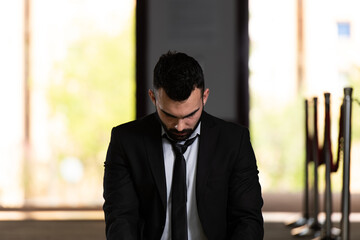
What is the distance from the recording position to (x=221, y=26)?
6051mm

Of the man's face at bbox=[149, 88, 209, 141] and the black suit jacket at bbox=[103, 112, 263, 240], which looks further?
the black suit jacket at bbox=[103, 112, 263, 240]

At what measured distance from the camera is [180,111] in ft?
5.98

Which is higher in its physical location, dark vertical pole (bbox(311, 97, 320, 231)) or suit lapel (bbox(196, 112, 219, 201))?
suit lapel (bbox(196, 112, 219, 201))

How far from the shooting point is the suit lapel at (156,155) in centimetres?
195

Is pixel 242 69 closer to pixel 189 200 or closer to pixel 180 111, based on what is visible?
pixel 189 200

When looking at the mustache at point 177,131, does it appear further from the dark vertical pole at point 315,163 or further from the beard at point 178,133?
the dark vertical pole at point 315,163

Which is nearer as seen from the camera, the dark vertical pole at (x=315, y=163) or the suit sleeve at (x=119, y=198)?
the suit sleeve at (x=119, y=198)

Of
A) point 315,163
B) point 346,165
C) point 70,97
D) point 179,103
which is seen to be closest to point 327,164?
point 315,163

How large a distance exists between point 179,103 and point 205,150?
0.25 metres

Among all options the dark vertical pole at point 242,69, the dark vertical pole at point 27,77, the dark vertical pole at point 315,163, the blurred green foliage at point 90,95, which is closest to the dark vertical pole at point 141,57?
the blurred green foliage at point 90,95

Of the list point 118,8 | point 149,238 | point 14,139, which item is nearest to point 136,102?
point 118,8

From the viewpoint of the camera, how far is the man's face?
5.97ft

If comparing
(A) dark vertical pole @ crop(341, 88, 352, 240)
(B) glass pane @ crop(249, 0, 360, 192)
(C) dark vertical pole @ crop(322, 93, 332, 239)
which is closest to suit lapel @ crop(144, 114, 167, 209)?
(A) dark vertical pole @ crop(341, 88, 352, 240)

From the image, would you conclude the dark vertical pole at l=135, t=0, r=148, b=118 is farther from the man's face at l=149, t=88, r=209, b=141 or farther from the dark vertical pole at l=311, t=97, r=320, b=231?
the man's face at l=149, t=88, r=209, b=141
